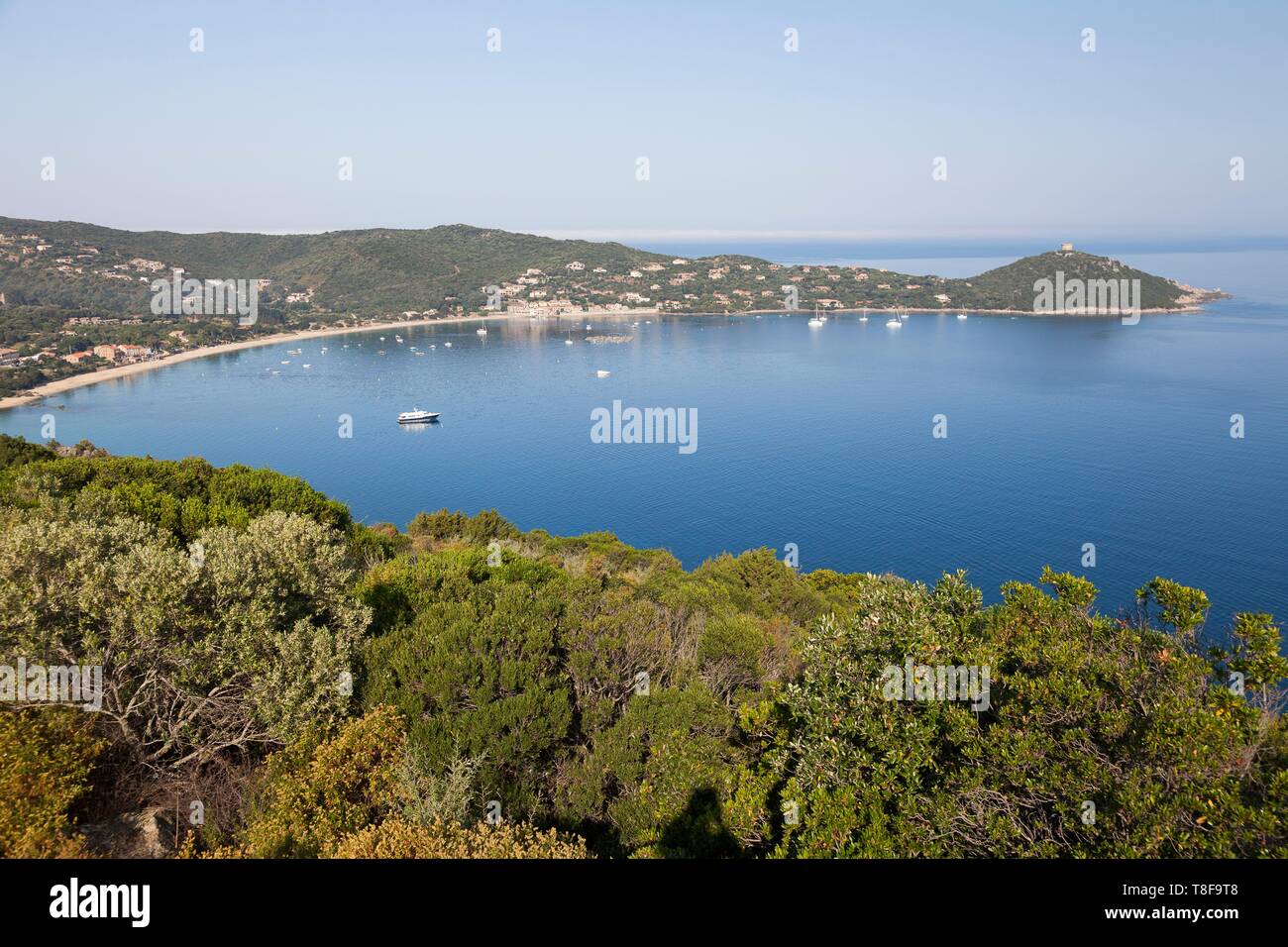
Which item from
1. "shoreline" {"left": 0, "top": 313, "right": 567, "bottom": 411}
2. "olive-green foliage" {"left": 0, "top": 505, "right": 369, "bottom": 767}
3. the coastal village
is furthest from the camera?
the coastal village

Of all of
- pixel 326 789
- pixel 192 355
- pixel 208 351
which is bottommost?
pixel 326 789

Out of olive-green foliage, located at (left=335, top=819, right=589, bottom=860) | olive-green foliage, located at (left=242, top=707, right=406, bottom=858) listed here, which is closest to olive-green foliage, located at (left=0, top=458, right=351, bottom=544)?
olive-green foliage, located at (left=242, top=707, right=406, bottom=858)

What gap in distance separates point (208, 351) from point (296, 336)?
16.6 metres

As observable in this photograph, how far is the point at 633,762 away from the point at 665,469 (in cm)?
4351

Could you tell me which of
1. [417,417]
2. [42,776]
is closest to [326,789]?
[42,776]

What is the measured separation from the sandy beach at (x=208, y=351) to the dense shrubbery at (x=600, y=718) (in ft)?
265

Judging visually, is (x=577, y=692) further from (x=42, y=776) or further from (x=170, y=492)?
(x=170, y=492)

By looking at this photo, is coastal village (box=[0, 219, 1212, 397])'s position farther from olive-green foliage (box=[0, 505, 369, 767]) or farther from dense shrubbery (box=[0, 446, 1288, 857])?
dense shrubbery (box=[0, 446, 1288, 857])

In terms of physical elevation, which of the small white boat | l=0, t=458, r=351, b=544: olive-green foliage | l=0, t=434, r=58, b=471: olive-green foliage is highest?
the small white boat

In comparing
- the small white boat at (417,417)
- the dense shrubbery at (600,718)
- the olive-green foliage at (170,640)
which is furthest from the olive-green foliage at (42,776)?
the small white boat at (417,417)

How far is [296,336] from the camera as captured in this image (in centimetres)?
11988

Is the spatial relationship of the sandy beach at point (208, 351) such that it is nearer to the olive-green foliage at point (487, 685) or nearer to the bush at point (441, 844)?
the olive-green foliage at point (487, 685)

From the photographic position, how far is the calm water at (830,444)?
3672 centimetres

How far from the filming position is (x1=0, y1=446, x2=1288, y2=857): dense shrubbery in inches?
→ 224
